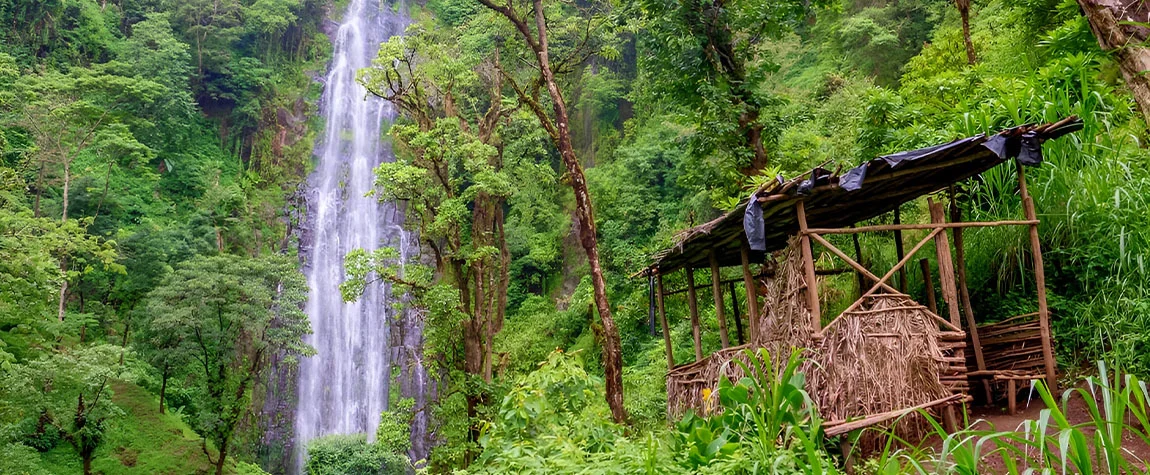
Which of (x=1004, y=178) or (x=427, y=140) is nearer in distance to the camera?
(x=1004, y=178)

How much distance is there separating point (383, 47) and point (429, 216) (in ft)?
9.72

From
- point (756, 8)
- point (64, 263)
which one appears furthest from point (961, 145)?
point (64, 263)

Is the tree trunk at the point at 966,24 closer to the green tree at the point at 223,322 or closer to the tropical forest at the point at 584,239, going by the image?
the tropical forest at the point at 584,239

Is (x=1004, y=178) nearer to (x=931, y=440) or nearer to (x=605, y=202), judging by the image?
(x=931, y=440)

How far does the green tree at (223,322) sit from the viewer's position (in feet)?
47.8

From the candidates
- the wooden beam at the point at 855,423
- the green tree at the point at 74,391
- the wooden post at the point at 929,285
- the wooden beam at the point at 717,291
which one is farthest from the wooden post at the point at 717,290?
the green tree at the point at 74,391

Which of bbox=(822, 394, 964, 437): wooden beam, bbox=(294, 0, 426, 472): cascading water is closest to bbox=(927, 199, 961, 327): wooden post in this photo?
bbox=(822, 394, 964, 437): wooden beam

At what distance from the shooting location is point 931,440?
463 cm

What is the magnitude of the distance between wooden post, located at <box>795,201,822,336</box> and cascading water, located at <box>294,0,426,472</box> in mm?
12411

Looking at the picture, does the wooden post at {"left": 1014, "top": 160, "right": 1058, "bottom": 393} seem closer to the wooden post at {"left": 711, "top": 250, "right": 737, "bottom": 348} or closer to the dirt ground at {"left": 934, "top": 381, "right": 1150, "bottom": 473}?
the dirt ground at {"left": 934, "top": 381, "right": 1150, "bottom": 473}

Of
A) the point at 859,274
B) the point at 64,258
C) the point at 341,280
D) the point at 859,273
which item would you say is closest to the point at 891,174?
the point at 859,273

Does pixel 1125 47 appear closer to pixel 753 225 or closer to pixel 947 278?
pixel 947 278

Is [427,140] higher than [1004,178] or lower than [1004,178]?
higher

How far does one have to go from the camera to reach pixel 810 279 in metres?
4.74
